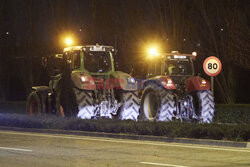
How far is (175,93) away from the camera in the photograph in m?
23.3

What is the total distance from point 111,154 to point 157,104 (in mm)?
9303

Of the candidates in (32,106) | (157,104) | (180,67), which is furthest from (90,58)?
(32,106)

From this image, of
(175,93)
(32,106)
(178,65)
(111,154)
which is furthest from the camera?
(32,106)

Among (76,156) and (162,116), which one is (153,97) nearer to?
(162,116)

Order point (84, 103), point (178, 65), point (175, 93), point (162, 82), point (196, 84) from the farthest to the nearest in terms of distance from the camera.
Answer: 1. point (178, 65)
2. point (175, 93)
3. point (196, 84)
4. point (162, 82)
5. point (84, 103)

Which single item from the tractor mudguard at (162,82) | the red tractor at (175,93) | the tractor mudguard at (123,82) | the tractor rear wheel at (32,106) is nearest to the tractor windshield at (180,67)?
the red tractor at (175,93)

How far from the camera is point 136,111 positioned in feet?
75.4

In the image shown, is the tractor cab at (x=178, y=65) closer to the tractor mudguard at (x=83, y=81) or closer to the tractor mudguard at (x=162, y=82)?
the tractor mudguard at (x=162, y=82)

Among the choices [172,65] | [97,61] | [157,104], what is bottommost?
[157,104]

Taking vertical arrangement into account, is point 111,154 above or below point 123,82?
below

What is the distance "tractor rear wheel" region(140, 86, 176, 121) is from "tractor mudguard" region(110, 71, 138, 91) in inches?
32.2

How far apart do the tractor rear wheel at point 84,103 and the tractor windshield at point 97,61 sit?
1324mm

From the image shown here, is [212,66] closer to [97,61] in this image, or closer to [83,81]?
[97,61]

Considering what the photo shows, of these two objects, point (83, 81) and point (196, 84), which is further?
point (196, 84)
